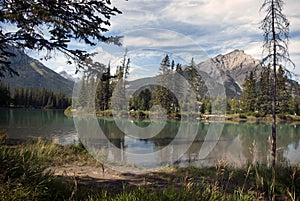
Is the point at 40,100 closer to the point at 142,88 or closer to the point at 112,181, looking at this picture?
the point at 142,88

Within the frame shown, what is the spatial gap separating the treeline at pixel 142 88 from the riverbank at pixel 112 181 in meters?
1.65

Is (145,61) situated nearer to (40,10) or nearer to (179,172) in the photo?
(40,10)

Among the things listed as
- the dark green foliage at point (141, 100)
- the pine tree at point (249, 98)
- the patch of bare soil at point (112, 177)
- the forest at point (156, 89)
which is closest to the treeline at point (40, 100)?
the pine tree at point (249, 98)

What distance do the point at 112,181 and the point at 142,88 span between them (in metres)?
2.13

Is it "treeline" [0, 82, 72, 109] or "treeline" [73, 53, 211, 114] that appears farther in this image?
"treeline" [0, 82, 72, 109]

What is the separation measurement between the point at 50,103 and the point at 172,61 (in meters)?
95.1

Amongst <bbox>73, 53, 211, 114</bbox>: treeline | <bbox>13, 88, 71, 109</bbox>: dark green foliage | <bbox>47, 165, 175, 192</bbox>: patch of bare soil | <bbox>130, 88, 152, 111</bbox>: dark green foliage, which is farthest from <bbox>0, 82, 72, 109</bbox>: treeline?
<bbox>47, 165, 175, 192</bbox>: patch of bare soil

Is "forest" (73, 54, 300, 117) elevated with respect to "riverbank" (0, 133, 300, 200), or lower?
elevated

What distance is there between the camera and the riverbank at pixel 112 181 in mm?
3219

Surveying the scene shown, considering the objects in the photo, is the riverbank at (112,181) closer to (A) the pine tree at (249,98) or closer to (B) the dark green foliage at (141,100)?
(B) the dark green foliage at (141,100)

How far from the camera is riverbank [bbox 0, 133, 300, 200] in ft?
10.6

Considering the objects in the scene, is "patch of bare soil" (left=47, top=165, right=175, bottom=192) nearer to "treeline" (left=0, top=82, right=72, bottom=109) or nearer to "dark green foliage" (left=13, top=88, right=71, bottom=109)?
"treeline" (left=0, top=82, right=72, bottom=109)

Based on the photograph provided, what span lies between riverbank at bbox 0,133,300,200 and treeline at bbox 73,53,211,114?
1.65m

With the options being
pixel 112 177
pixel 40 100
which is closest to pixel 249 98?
pixel 112 177
